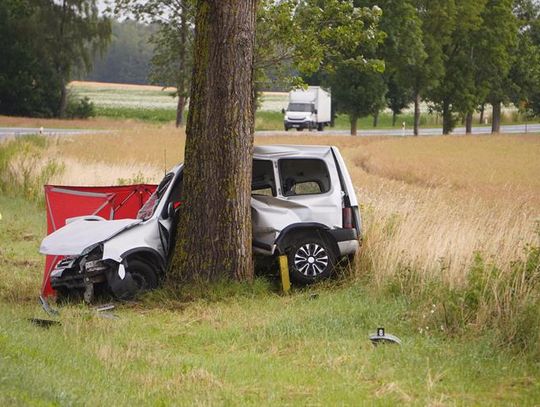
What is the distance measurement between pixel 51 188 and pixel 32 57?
6255 cm

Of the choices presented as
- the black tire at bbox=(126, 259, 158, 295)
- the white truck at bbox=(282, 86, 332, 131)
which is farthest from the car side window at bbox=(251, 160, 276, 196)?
the white truck at bbox=(282, 86, 332, 131)

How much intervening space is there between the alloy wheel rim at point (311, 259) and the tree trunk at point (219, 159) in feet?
2.01

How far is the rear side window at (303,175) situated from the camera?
44.1 feet

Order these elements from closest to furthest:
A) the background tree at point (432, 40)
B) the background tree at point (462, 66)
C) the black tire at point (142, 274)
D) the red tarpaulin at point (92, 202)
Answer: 1. the black tire at point (142, 274)
2. the red tarpaulin at point (92, 202)
3. the background tree at point (432, 40)
4. the background tree at point (462, 66)

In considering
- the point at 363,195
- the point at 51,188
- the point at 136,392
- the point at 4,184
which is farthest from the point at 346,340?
the point at 4,184

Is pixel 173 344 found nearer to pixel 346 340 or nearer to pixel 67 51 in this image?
pixel 346 340

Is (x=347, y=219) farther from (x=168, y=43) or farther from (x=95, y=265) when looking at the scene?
(x=168, y=43)

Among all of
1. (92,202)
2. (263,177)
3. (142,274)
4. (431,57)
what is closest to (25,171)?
(92,202)

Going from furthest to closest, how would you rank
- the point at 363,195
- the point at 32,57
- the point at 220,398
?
1. the point at 32,57
2. the point at 363,195
3. the point at 220,398

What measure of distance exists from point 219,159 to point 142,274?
1.68 meters

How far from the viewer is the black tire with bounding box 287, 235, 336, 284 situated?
41.6 ft

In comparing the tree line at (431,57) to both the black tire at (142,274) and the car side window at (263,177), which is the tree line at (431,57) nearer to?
the car side window at (263,177)

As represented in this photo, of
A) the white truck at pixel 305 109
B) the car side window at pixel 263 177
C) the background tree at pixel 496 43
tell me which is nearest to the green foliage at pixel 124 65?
the white truck at pixel 305 109

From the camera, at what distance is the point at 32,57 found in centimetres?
7400
